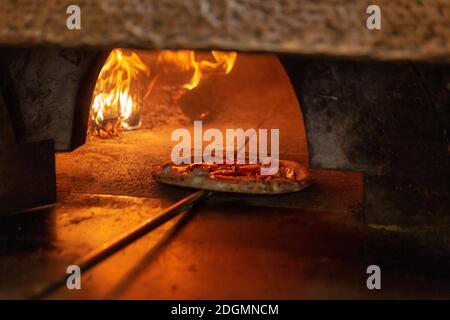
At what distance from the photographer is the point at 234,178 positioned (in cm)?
294

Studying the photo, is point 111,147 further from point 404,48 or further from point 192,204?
point 404,48

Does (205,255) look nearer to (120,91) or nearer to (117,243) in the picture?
(117,243)

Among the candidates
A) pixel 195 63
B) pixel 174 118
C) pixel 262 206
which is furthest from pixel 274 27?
pixel 195 63

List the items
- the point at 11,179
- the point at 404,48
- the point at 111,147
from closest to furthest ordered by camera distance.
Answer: the point at 404,48 → the point at 11,179 → the point at 111,147

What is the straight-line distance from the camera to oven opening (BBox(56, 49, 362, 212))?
3.05m

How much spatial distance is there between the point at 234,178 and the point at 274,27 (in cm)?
173

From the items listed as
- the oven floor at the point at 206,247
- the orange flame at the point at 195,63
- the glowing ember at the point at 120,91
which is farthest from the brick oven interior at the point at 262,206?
the orange flame at the point at 195,63

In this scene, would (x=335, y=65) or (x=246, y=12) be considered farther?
(x=335, y=65)

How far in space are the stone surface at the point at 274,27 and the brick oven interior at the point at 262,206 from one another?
25 cm

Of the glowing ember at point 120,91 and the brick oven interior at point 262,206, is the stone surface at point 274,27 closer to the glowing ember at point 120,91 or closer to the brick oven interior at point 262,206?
the brick oven interior at point 262,206

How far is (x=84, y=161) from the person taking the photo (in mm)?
3684

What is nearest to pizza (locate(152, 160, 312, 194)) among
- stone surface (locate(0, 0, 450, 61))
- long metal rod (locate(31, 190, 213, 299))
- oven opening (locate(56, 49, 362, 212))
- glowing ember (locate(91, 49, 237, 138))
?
oven opening (locate(56, 49, 362, 212))
